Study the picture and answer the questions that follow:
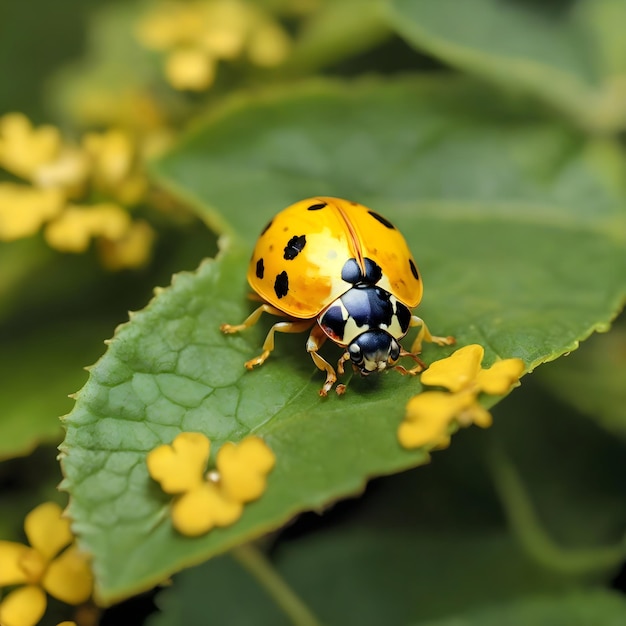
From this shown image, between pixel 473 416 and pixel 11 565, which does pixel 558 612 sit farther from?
pixel 11 565

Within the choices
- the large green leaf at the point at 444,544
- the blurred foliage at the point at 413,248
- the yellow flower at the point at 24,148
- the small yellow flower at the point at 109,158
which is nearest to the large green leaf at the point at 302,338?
the blurred foliage at the point at 413,248

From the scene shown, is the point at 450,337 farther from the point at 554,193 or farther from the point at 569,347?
the point at 554,193

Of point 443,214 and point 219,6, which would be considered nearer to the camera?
point 443,214

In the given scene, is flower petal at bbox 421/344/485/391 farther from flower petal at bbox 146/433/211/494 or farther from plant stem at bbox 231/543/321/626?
plant stem at bbox 231/543/321/626

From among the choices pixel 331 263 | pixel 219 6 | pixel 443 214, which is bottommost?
pixel 443 214

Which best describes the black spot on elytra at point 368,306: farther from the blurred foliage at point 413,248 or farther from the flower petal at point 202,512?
the flower petal at point 202,512

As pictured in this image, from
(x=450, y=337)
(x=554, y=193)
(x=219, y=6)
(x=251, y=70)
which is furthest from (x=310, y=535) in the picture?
(x=219, y=6)

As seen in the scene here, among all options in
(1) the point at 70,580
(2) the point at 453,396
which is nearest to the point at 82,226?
(1) the point at 70,580
